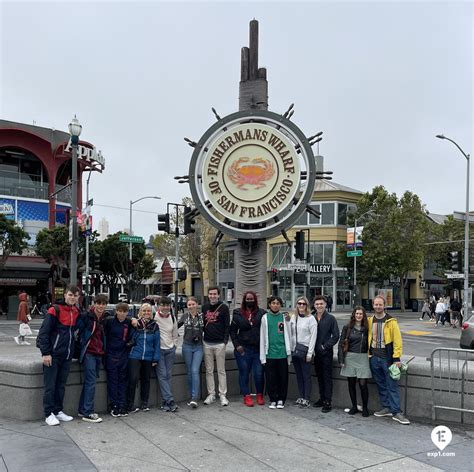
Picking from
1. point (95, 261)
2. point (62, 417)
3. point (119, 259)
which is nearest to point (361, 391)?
point (62, 417)

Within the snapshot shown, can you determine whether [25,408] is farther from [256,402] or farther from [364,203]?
[364,203]

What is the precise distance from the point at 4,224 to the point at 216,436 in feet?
97.5

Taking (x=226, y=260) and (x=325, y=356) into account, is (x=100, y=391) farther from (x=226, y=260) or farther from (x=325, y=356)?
(x=226, y=260)

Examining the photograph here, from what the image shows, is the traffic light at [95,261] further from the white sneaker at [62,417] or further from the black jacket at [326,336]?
the black jacket at [326,336]

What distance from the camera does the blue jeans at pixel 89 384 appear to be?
680cm

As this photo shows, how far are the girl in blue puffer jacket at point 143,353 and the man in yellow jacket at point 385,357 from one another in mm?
2972

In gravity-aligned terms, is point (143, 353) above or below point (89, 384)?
above

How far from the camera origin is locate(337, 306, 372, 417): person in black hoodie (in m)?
7.11

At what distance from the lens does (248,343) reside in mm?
7781

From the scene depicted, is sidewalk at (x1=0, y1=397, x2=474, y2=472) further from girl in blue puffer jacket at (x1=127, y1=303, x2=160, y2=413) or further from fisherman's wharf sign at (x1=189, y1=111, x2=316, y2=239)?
fisherman's wharf sign at (x1=189, y1=111, x2=316, y2=239)

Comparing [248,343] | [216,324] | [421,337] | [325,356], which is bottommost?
[421,337]

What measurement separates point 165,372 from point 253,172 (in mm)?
3726

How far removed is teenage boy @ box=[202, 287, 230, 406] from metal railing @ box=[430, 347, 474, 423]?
2897 mm

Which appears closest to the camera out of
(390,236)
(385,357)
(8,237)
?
(385,357)
